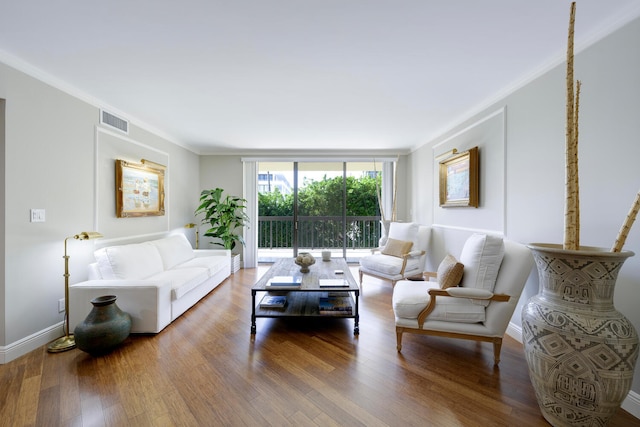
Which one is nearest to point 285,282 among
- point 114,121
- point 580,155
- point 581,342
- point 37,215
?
point 581,342

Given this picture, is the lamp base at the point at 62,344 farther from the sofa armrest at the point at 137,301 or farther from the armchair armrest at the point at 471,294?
the armchair armrest at the point at 471,294

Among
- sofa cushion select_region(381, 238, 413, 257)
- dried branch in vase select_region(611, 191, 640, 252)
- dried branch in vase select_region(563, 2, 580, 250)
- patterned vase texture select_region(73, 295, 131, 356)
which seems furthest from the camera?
sofa cushion select_region(381, 238, 413, 257)

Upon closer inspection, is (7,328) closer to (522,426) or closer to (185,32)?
(185,32)

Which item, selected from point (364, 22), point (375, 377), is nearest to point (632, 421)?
point (375, 377)

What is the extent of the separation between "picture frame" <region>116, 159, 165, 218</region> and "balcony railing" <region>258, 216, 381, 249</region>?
2077mm

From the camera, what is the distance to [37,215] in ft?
6.66

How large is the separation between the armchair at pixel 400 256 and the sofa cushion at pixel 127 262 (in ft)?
9.00

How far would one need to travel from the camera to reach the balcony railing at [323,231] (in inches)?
204

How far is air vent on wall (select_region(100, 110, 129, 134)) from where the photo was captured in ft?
8.69

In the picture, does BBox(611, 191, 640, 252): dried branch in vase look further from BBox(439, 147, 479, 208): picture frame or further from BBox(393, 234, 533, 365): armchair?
BBox(439, 147, 479, 208): picture frame

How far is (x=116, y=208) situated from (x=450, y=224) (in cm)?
428

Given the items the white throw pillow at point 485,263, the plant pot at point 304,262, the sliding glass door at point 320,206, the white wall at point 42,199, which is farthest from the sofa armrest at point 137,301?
the sliding glass door at point 320,206

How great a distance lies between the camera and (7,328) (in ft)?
6.08

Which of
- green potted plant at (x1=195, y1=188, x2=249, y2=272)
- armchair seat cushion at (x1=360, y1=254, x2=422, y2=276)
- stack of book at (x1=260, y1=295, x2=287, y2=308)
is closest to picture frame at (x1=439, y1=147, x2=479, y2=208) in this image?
armchair seat cushion at (x1=360, y1=254, x2=422, y2=276)
